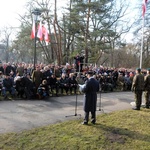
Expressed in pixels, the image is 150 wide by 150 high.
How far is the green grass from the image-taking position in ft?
18.5

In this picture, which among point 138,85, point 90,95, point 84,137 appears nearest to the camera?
point 84,137

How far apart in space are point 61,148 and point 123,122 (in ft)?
10.5

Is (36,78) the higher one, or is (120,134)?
(36,78)

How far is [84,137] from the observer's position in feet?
20.4

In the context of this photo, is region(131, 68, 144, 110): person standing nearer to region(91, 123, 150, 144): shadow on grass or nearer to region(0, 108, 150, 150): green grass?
region(0, 108, 150, 150): green grass

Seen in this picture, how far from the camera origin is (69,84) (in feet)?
47.2

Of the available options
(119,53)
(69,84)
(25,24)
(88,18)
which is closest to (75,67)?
(69,84)

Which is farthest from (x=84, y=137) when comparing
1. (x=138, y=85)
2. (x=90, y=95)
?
(x=138, y=85)

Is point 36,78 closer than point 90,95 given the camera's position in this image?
No

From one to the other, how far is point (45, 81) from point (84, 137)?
6.85 m

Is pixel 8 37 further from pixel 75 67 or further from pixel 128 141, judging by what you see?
pixel 128 141

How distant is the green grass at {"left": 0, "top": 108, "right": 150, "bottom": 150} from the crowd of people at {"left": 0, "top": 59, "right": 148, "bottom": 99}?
5.19 m

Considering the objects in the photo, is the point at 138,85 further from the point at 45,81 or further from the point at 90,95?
the point at 45,81

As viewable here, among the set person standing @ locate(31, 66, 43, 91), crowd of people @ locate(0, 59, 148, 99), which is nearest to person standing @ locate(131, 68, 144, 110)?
crowd of people @ locate(0, 59, 148, 99)
